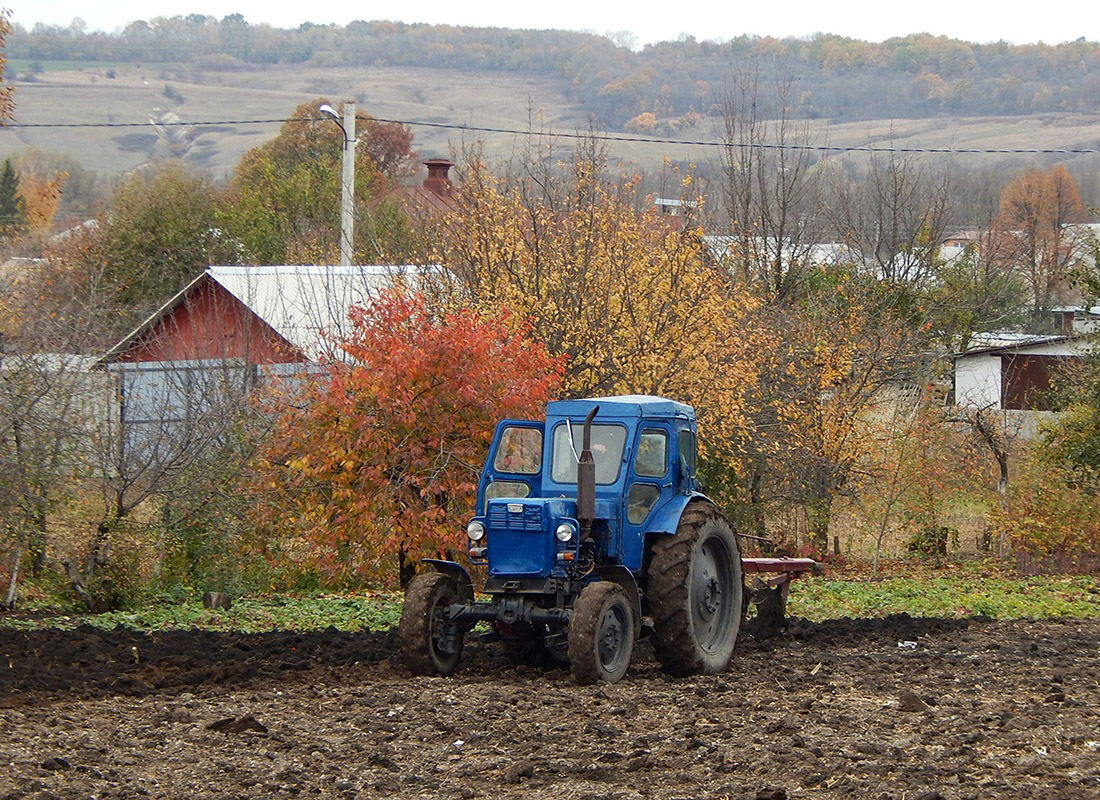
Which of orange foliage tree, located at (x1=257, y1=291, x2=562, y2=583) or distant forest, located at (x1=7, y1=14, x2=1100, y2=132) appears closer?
orange foliage tree, located at (x1=257, y1=291, x2=562, y2=583)

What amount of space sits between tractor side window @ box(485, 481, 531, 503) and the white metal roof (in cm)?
887

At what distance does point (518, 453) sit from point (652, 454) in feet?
4.08

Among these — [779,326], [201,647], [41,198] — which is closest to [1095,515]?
[779,326]

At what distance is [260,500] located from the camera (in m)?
17.4

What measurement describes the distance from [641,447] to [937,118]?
151352 mm

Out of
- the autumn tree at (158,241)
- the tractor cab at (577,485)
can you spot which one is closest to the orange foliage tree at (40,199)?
the autumn tree at (158,241)

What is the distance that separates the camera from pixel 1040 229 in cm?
7669

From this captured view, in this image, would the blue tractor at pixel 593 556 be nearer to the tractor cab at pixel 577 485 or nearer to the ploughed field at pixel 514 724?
the tractor cab at pixel 577 485

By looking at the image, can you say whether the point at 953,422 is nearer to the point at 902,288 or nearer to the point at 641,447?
the point at 902,288

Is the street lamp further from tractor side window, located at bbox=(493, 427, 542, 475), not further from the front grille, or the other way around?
the front grille

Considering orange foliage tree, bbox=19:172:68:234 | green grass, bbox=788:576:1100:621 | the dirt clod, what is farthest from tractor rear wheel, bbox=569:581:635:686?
orange foliage tree, bbox=19:172:68:234

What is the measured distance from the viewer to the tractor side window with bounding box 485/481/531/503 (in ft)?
39.2

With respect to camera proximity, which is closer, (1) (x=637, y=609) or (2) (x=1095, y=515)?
(1) (x=637, y=609)

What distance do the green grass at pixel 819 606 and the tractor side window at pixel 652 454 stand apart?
3918mm
